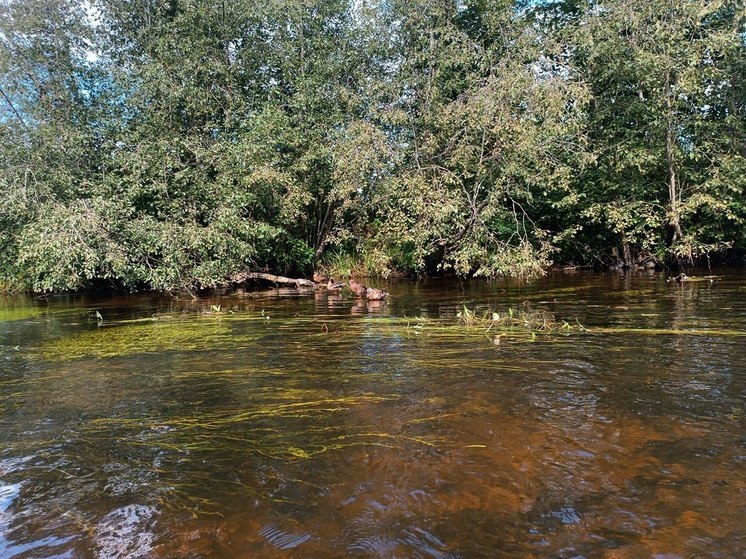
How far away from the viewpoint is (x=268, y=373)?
649 cm

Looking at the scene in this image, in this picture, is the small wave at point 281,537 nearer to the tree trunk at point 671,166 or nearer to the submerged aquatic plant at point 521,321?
the submerged aquatic plant at point 521,321

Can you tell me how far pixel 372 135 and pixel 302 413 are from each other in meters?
13.6

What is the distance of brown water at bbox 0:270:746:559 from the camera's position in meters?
2.89

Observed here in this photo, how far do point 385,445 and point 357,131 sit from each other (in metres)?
14.8

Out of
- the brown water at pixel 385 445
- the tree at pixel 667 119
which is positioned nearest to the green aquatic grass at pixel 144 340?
the brown water at pixel 385 445

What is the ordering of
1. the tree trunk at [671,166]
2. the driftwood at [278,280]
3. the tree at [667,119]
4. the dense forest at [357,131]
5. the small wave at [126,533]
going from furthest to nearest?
the driftwood at [278,280] < the tree trunk at [671,166] < the tree at [667,119] < the dense forest at [357,131] < the small wave at [126,533]

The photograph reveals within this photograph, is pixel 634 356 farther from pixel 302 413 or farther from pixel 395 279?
pixel 395 279

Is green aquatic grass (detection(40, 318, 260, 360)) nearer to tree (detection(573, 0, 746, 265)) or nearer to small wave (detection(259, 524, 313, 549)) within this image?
small wave (detection(259, 524, 313, 549))

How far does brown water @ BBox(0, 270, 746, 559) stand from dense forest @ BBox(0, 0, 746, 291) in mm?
8504

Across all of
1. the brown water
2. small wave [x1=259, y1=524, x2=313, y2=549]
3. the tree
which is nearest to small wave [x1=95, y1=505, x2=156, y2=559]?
the brown water

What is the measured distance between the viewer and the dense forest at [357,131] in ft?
52.2

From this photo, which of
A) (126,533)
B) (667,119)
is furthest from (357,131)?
(126,533)

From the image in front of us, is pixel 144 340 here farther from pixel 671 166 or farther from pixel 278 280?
pixel 671 166

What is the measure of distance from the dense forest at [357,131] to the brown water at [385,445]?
27.9 feet
